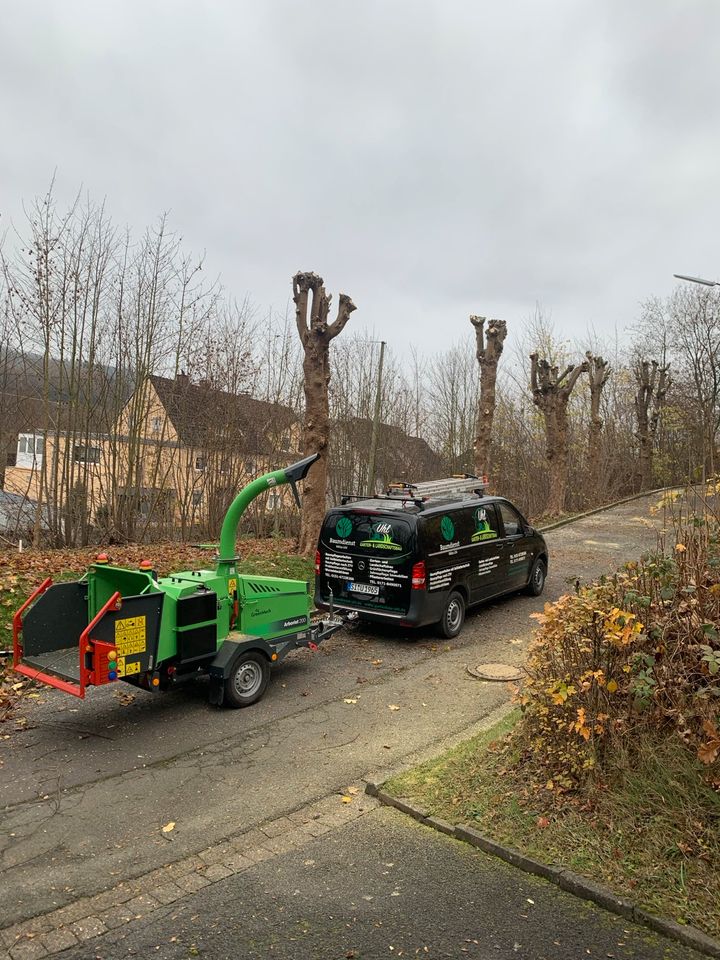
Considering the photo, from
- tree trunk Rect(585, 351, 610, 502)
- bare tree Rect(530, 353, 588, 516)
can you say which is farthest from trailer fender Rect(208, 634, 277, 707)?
tree trunk Rect(585, 351, 610, 502)

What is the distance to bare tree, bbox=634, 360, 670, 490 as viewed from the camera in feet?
113

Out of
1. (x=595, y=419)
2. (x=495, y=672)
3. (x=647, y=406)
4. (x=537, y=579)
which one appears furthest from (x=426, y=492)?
(x=647, y=406)

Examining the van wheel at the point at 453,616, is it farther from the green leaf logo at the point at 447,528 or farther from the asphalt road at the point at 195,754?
the green leaf logo at the point at 447,528

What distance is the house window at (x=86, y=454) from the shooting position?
57.7ft

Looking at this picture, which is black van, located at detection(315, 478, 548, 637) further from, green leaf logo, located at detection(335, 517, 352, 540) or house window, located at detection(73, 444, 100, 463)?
house window, located at detection(73, 444, 100, 463)

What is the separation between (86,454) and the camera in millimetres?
17703

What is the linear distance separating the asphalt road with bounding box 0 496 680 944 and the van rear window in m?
1.37

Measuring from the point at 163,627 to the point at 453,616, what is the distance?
479cm

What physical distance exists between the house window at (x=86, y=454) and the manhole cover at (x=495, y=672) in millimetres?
13274

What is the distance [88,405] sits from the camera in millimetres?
17328

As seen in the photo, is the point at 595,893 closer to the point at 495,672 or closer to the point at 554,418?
the point at 495,672

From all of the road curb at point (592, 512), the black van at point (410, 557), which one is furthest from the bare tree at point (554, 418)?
the black van at point (410, 557)

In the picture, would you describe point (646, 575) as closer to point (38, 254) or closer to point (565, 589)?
point (565, 589)

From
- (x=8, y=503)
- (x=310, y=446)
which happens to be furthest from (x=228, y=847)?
(x=8, y=503)
